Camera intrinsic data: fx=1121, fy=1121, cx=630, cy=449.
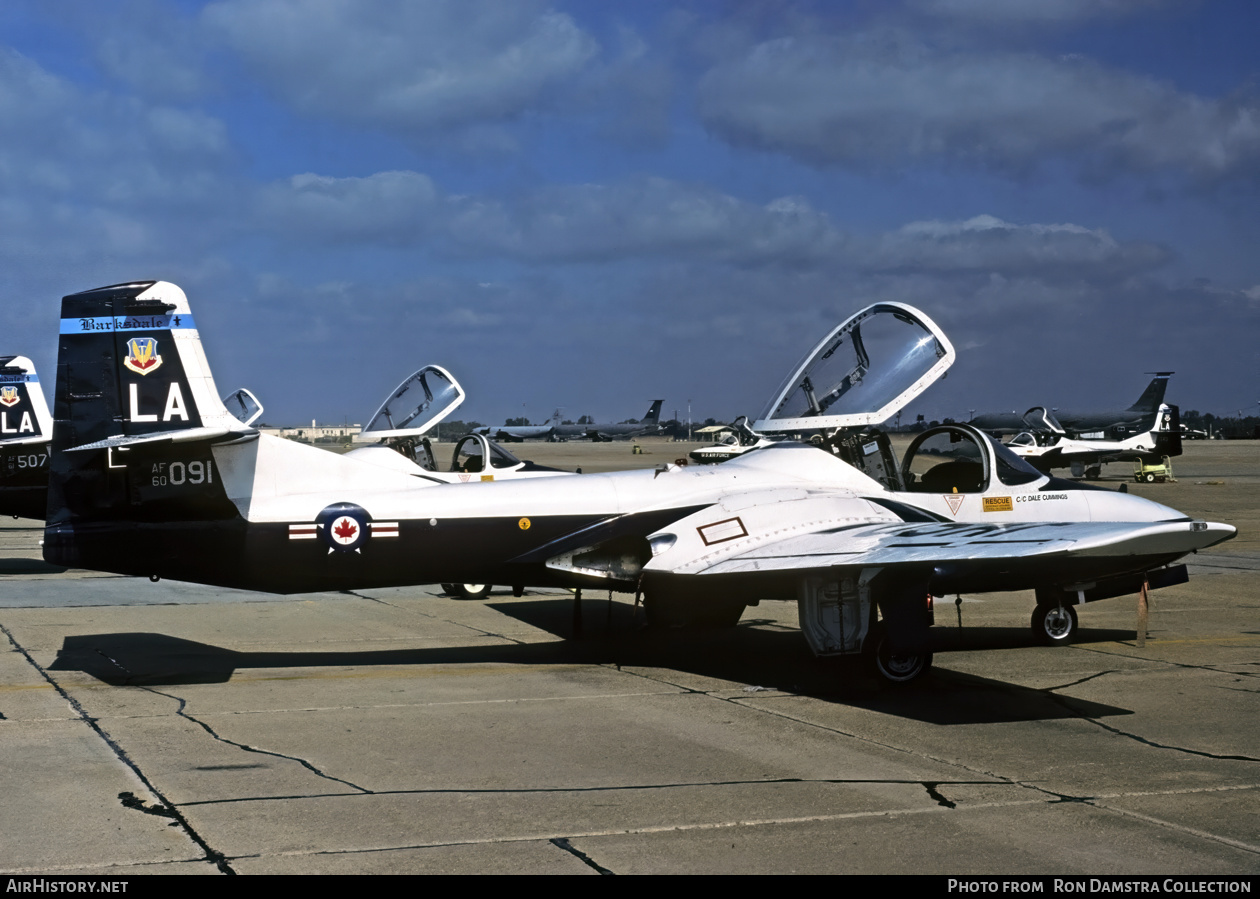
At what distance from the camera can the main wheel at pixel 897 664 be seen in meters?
9.77

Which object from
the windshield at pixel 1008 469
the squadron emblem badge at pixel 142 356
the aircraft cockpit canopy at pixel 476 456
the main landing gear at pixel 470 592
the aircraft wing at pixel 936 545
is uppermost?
the squadron emblem badge at pixel 142 356

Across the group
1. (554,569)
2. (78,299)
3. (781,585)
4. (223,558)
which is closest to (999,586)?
(781,585)

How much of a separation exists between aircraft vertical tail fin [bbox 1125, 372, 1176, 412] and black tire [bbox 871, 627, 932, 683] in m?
57.5

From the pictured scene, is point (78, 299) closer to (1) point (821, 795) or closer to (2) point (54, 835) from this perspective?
(2) point (54, 835)

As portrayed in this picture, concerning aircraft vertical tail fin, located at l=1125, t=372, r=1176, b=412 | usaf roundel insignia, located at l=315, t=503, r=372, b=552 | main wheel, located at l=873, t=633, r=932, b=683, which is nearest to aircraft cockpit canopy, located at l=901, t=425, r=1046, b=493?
main wheel, located at l=873, t=633, r=932, b=683

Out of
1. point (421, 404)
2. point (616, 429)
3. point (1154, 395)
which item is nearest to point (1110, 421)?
point (1154, 395)

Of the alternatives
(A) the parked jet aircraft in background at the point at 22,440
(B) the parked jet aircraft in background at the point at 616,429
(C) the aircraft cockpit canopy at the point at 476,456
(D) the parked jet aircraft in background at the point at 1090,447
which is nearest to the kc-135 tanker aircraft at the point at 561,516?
(C) the aircraft cockpit canopy at the point at 476,456

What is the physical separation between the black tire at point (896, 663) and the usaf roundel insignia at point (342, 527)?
475 cm

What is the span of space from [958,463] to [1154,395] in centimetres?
5644

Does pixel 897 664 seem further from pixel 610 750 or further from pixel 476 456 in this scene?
pixel 476 456

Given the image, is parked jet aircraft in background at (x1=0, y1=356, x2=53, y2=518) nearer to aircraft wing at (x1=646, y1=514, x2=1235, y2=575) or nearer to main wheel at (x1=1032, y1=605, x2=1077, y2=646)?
aircraft wing at (x1=646, y1=514, x2=1235, y2=575)

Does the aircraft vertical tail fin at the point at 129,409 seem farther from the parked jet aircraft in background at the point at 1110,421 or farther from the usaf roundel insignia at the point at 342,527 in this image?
the parked jet aircraft in background at the point at 1110,421

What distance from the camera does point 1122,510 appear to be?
1185 centimetres
